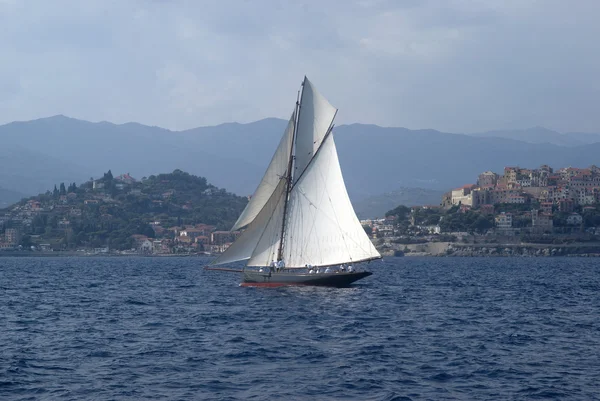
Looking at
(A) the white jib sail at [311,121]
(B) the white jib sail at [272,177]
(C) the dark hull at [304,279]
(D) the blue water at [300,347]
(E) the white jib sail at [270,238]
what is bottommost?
(D) the blue water at [300,347]

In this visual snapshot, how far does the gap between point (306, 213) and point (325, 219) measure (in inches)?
65.9

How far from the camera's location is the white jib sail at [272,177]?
66.4 m

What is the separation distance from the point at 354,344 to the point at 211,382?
10333 millimetres

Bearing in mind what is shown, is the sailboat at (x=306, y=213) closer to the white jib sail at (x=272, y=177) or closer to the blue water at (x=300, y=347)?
the white jib sail at (x=272, y=177)

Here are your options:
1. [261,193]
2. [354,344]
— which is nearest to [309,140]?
[261,193]

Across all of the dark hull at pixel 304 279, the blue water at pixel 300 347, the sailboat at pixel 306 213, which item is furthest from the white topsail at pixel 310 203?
the blue water at pixel 300 347

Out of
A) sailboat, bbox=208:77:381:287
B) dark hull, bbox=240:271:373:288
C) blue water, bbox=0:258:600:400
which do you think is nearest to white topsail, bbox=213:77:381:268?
→ sailboat, bbox=208:77:381:287

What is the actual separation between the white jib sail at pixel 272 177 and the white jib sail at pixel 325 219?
190 cm

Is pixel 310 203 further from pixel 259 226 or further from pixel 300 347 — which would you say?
pixel 300 347

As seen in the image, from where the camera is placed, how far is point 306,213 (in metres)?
65.8

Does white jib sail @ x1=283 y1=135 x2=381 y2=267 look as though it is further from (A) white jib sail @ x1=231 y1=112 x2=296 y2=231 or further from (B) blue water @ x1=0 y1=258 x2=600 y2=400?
(B) blue water @ x1=0 y1=258 x2=600 y2=400

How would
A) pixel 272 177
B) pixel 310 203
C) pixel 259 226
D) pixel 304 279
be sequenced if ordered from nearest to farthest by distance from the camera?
pixel 310 203 → pixel 304 279 → pixel 272 177 → pixel 259 226

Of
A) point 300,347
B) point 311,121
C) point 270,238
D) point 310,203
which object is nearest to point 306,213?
point 310,203

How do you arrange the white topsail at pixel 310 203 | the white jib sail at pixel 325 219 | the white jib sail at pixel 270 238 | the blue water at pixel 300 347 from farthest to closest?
the white jib sail at pixel 270 238 → the white topsail at pixel 310 203 → the white jib sail at pixel 325 219 → the blue water at pixel 300 347
